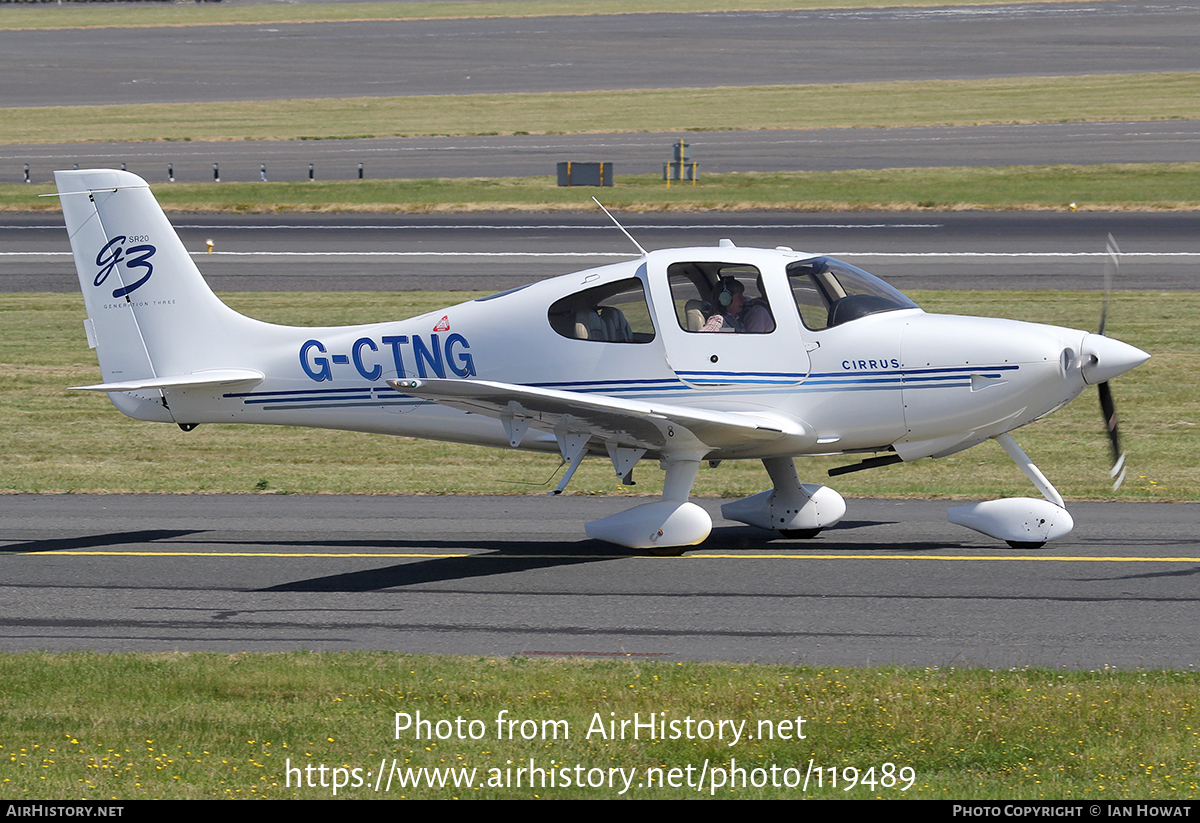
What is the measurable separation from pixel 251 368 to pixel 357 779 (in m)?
7.33

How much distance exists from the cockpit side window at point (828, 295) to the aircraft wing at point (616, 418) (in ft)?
3.10

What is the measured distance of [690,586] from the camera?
37.2 ft

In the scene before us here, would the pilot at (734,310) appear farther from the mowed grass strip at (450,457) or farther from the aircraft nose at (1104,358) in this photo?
the mowed grass strip at (450,457)

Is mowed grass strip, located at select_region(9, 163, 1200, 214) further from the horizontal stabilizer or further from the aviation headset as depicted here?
the aviation headset

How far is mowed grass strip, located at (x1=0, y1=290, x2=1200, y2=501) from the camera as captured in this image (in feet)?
52.3

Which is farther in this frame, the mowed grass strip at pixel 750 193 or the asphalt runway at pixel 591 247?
the mowed grass strip at pixel 750 193

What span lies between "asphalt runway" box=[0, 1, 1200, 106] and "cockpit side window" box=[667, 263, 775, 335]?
64.3 metres

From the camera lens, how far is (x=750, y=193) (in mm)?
43156

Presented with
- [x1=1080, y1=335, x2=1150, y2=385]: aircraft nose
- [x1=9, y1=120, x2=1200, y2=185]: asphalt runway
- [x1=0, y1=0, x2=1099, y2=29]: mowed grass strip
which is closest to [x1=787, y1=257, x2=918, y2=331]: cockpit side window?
[x1=1080, y1=335, x2=1150, y2=385]: aircraft nose

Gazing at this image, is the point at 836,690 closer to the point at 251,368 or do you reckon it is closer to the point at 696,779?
the point at 696,779

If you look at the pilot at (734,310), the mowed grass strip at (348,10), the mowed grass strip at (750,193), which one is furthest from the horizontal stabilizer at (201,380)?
the mowed grass strip at (348,10)

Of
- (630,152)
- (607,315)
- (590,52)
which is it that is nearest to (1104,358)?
(607,315)

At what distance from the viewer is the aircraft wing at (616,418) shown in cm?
1148
